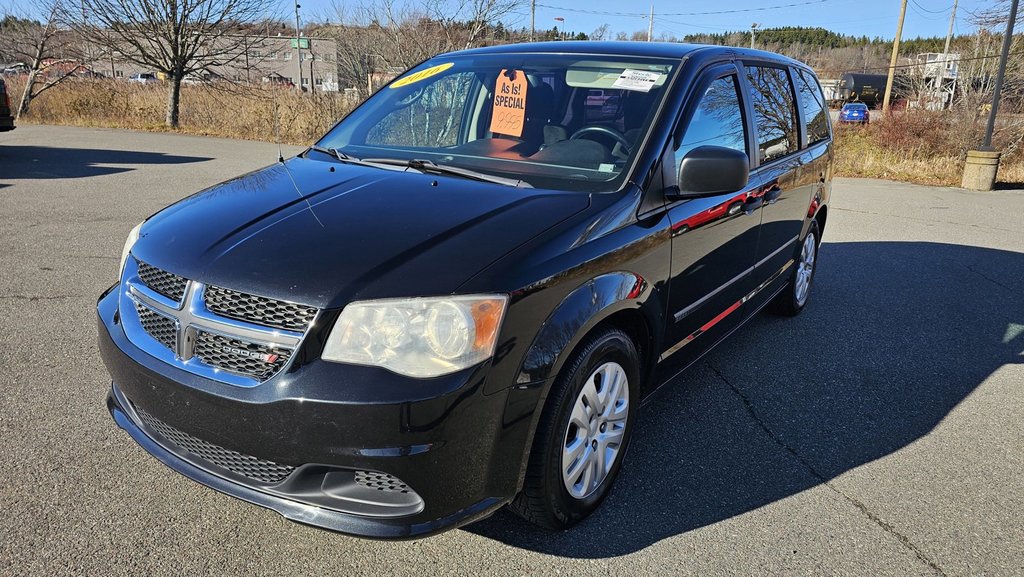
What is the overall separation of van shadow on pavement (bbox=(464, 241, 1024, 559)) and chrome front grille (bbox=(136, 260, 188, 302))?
4.39ft

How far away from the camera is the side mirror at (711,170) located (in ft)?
9.11

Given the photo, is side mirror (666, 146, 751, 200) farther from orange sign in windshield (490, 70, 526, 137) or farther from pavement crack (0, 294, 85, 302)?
Answer: pavement crack (0, 294, 85, 302)

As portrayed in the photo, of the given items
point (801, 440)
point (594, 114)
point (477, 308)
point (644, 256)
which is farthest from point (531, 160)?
point (801, 440)

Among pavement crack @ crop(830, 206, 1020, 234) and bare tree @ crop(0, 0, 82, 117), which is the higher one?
bare tree @ crop(0, 0, 82, 117)

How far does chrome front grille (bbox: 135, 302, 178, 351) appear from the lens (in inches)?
89.2

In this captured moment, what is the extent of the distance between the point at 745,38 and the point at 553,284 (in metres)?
83.3

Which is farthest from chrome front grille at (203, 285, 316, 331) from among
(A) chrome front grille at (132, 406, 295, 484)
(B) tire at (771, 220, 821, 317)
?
(B) tire at (771, 220, 821, 317)

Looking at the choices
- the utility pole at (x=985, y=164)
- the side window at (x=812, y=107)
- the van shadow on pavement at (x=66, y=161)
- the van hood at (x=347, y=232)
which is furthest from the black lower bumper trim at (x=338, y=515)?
the utility pole at (x=985, y=164)

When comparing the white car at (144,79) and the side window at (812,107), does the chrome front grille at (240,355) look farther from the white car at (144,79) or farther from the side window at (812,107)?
the white car at (144,79)

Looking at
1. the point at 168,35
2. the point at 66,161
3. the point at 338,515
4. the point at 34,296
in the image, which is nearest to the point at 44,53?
the point at 168,35

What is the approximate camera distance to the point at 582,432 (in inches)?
101

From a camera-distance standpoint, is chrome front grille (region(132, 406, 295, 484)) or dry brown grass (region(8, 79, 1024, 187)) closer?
chrome front grille (region(132, 406, 295, 484))

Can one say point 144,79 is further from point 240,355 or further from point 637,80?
point 240,355

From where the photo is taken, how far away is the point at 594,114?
10.7 ft
